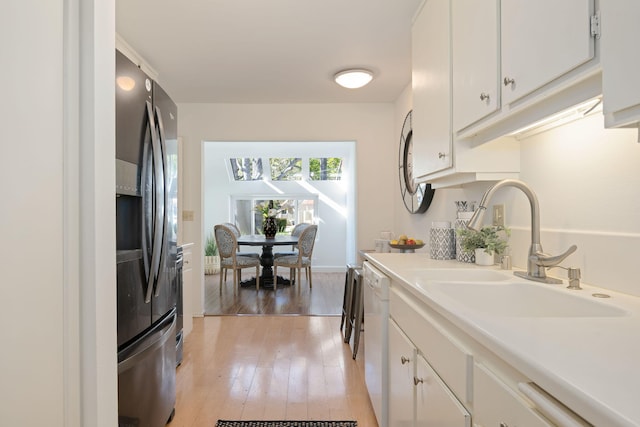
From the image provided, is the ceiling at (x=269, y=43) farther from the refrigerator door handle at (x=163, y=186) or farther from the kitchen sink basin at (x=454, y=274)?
the kitchen sink basin at (x=454, y=274)

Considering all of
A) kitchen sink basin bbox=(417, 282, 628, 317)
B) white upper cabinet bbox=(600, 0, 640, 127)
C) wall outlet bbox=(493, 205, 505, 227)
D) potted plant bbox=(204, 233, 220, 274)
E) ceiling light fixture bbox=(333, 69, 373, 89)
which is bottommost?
potted plant bbox=(204, 233, 220, 274)

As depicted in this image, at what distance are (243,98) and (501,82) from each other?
330 cm

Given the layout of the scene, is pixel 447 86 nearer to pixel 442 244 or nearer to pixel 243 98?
pixel 442 244

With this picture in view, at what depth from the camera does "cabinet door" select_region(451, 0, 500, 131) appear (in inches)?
51.3

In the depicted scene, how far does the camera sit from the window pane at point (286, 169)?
24.6ft

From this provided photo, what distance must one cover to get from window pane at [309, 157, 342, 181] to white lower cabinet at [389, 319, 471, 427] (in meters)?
5.91

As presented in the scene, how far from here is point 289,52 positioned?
116 inches

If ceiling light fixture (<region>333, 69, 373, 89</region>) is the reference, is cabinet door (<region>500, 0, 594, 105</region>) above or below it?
below

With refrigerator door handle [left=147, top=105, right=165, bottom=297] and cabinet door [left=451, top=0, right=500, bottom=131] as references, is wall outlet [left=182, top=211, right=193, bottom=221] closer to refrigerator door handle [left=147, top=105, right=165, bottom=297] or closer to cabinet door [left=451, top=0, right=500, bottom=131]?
refrigerator door handle [left=147, top=105, right=165, bottom=297]

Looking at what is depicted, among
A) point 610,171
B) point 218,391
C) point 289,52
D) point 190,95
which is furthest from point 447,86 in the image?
point 190,95

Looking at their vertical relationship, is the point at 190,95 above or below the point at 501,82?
above

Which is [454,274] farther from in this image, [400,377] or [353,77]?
[353,77]

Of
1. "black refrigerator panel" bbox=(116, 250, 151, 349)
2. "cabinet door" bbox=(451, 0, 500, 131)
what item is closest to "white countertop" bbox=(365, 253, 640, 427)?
"cabinet door" bbox=(451, 0, 500, 131)

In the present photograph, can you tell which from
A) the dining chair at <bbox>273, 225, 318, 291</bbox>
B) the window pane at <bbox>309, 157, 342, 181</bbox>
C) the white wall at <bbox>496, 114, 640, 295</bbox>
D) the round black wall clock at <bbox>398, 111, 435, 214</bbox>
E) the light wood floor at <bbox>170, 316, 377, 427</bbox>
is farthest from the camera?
the window pane at <bbox>309, 157, 342, 181</bbox>
